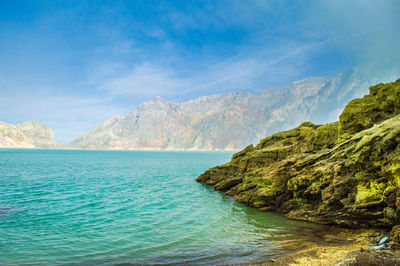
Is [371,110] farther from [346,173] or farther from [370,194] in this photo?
[370,194]

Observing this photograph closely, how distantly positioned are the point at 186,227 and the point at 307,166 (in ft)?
41.5

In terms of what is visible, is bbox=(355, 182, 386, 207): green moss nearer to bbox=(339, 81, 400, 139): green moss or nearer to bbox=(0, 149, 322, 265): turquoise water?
bbox=(0, 149, 322, 265): turquoise water

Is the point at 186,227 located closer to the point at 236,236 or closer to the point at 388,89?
the point at 236,236

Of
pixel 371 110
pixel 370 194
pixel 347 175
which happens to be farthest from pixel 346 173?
pixel 371 110

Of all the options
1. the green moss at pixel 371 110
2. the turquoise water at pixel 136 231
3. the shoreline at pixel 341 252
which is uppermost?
the green moss at pixel 371 110

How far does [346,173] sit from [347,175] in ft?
0.65

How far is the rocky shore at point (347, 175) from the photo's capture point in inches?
549

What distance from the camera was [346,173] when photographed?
1709 cm

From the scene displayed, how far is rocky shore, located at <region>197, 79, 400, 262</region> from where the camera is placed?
45.7 ft

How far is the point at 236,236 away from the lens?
1609 cm

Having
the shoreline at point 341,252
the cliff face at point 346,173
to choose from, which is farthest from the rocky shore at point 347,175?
the shoreline at point 341,252

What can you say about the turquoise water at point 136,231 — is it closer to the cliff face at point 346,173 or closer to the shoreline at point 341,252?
the shoreline at point 341,252

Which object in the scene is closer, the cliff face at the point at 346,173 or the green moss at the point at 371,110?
the cliff face at the point at 346,173

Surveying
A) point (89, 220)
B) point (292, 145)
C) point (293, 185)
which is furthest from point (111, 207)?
point (292, 145)
